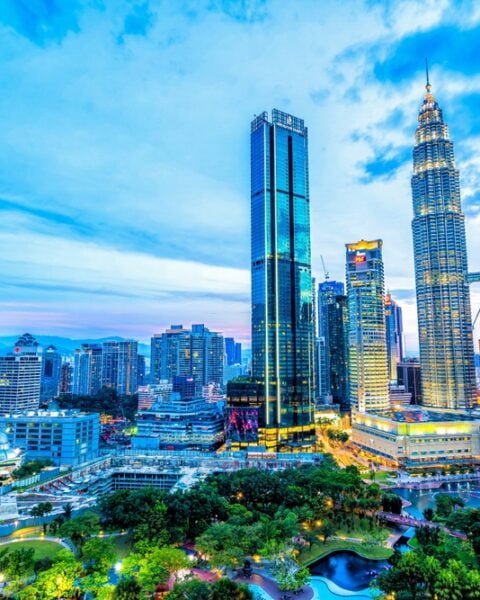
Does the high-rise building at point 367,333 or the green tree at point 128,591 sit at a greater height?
the high-rise building at point 367,333

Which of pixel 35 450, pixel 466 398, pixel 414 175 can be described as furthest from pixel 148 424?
pixel 414 175

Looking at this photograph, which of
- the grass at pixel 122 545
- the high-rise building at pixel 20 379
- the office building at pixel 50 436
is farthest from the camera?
the high-rise building at pixel 20 379

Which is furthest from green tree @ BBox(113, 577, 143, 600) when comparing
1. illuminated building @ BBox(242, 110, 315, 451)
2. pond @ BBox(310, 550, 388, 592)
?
illuminated building @ BBox(242, 110, 315, 451)

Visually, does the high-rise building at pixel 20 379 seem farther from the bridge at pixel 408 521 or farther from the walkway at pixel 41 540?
the bridge at pixel 408 521

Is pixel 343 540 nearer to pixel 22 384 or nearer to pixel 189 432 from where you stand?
pixel 189 432

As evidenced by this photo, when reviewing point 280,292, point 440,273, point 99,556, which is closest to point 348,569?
point 99,556

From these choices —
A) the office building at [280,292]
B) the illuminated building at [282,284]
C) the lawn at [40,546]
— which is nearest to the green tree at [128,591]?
the lawn at [40,546]

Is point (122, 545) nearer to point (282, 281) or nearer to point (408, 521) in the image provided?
point (408, 521)
